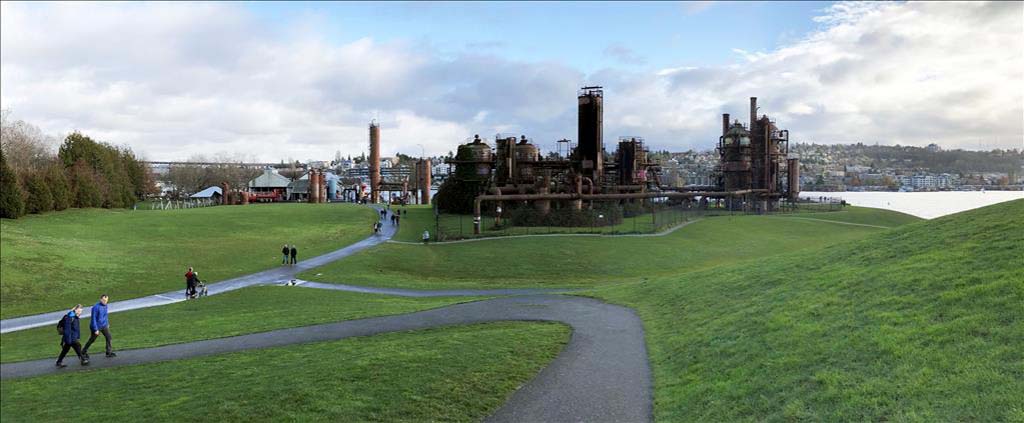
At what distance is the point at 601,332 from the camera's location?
17828 millimetres

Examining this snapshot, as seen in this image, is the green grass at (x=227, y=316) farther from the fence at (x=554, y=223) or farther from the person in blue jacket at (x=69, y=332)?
the fence at (x=554, y=223)

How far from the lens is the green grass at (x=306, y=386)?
916 centimetres

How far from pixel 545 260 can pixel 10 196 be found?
107 feet

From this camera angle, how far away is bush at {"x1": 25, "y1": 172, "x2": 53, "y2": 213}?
41.7ft

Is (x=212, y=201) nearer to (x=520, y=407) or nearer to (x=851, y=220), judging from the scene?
(x=520, y=407)

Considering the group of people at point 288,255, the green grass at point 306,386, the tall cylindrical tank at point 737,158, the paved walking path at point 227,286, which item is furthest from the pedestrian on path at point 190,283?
the tall cylindrical tank at point 737,158

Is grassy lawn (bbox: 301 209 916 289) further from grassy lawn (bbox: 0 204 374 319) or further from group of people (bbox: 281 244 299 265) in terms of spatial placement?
grassy lawn (bbox: 0 204 374 319)

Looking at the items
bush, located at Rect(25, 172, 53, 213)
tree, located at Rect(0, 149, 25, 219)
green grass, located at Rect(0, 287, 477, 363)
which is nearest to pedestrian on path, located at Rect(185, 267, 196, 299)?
green grass, located at Rect(0, 287, 477, 363)

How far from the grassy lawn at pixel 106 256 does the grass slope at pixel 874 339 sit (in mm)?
12721

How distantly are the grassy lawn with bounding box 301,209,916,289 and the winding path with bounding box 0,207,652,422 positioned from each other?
28.6 feet

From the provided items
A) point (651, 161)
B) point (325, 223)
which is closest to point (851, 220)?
point (651, 161)

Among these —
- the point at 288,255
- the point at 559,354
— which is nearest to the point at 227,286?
the point at 288,255

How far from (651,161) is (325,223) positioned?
66.2m

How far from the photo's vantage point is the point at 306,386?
436 inches
